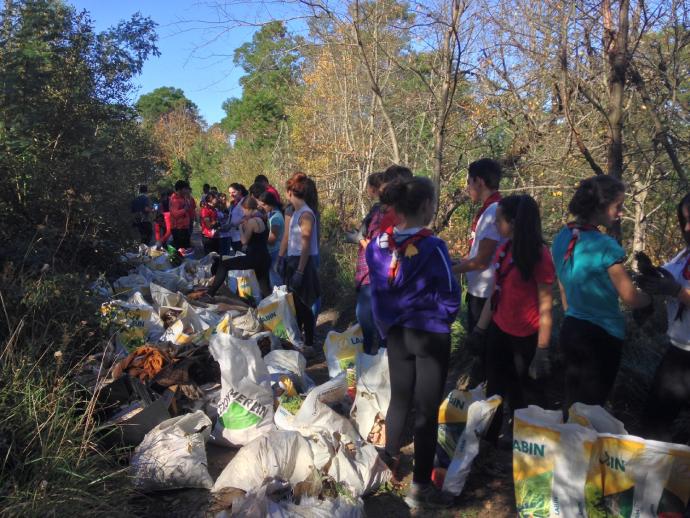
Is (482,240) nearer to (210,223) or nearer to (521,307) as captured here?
(521,307)

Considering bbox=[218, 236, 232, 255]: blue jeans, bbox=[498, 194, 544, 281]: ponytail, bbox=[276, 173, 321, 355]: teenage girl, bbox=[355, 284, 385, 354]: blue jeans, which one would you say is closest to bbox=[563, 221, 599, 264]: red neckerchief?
bbox=[498, 194, 544, 281]: ponytail

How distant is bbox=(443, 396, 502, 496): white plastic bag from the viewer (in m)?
3.13

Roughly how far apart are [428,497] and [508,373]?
888mm

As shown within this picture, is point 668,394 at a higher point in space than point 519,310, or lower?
lower

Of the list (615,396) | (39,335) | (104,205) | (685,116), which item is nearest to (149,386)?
(39,335)

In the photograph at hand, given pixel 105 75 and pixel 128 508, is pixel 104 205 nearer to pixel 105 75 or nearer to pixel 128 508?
pixel 105 75

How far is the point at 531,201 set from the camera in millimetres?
3252

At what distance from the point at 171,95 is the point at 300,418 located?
6379 cm

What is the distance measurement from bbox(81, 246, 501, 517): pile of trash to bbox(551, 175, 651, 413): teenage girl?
0.53 m

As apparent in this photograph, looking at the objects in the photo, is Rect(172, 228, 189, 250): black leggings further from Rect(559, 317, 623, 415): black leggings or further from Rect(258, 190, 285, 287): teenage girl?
Rect(559, 317, 623, 415): black leggings

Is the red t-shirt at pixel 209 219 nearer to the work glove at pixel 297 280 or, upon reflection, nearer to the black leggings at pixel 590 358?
the work glove at pixel 297 280

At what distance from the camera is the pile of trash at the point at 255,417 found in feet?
10.0

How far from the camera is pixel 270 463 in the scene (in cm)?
304

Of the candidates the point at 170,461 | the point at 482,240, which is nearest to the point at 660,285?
the point at 482,240
